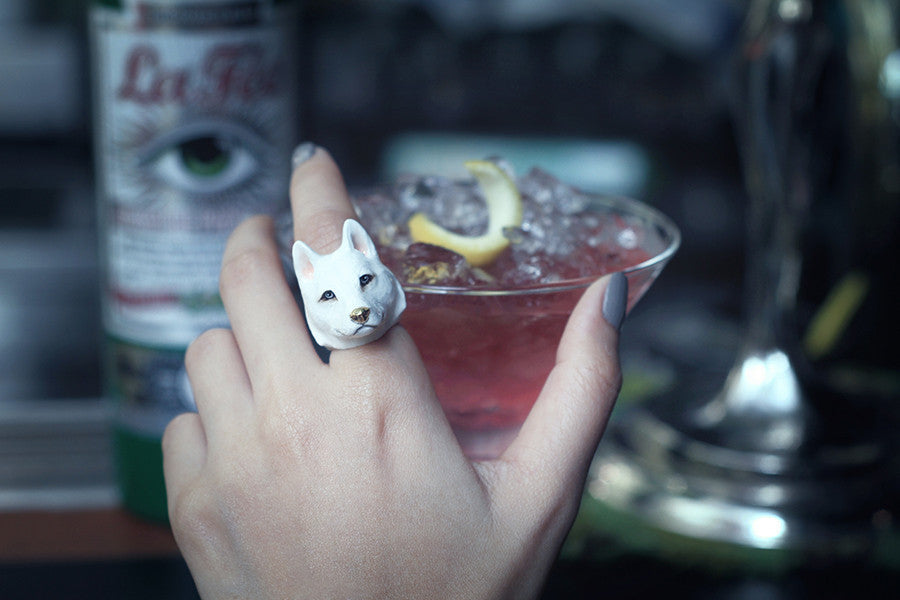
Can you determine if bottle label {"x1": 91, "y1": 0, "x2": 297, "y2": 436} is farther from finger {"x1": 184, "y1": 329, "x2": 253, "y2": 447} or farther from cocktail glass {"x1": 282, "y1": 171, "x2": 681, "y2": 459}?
finger {"x1": 184, "y1": 329, "x2": 253, "y2": 447}

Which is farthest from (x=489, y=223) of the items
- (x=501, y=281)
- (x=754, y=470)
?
(x=754, y=470)

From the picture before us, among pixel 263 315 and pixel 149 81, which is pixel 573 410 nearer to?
pixel 263 315

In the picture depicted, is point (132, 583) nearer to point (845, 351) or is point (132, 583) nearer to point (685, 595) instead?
point (685, 595)

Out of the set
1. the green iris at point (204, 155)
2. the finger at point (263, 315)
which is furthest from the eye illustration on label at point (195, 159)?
the finger at point (263, 315)

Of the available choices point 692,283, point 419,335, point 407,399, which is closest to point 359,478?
point 407,399

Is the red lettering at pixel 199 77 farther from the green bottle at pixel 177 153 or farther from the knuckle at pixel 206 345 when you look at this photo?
the knuckle at pixel 206 345

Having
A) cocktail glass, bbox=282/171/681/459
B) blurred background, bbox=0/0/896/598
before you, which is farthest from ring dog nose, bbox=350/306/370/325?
blurred background, bbox=0/0/896/598
